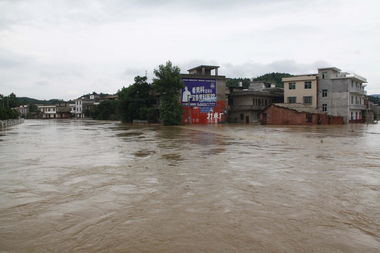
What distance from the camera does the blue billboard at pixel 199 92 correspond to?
54188 mm

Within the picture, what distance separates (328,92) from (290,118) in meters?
10.9

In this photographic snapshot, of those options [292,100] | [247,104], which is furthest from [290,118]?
[247,104]

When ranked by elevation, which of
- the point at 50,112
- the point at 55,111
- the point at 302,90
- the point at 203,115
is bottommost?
the point at 203,115

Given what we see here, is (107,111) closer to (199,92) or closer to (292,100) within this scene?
(199,92)

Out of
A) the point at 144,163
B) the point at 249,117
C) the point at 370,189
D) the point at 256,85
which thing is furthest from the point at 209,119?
the point at 370,189

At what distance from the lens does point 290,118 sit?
51.0 meters

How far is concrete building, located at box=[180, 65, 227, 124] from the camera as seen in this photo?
5438cm

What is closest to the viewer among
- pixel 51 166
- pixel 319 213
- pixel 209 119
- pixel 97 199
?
pixel 319 213

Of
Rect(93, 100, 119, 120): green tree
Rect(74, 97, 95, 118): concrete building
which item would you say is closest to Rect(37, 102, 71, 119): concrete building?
Rect(74, 97, 95, 118): concrete building

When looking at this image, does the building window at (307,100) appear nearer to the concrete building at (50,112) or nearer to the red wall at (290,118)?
the red wall at (290,118)

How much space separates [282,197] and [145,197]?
317 centimetres

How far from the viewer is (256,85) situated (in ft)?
224

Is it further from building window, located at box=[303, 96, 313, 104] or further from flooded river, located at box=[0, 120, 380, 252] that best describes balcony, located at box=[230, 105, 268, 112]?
flooded river, located at box=[0, 120, 380, 252]

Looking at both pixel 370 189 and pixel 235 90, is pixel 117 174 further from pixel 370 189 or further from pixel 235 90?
pixel 235 90
